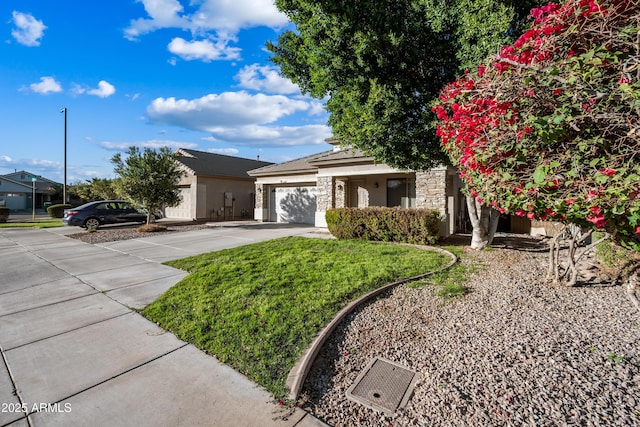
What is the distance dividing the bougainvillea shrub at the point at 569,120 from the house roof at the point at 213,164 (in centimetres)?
1824

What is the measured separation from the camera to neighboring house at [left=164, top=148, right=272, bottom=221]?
18.8 meters

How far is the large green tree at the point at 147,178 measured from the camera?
13.4 m

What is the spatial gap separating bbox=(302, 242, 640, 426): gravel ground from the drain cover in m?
0.06

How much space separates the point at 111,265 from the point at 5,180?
163 ft

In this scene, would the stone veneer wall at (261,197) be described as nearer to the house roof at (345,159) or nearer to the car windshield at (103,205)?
the house roof at (345,159)

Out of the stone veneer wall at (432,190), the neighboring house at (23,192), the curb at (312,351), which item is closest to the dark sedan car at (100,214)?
the stone veneer wall at (432,190)

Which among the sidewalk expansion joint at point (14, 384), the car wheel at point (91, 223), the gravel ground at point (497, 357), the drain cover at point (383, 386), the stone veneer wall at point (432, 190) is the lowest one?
the sidewalk expansion joint at point (14, 384)

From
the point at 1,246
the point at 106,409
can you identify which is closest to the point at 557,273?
the point at 106,409

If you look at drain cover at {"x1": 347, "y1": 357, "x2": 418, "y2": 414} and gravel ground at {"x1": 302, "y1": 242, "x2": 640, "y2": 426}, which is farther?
drain cover at {"x1": 347, "y1": 357, "x2": 418, "y2": 414}

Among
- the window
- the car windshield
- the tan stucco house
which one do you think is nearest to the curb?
the tan stucco house

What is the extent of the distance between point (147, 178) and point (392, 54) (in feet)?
39.8

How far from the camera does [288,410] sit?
2398mm

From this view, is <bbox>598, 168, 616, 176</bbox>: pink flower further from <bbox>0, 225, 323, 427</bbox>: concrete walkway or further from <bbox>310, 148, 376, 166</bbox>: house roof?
<bbox>310, 148, 376, 166</bbox>: house roof

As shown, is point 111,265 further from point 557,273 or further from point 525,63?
point 557,273
